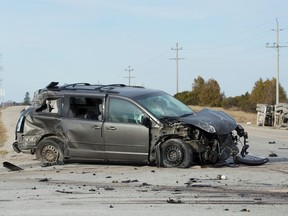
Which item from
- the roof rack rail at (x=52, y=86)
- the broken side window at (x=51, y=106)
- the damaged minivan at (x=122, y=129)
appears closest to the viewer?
the damaged minivan at (x=122, y=129)

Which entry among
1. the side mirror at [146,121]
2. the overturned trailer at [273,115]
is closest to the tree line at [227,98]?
the overturned trailer at [273,115]

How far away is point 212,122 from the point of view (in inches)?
408

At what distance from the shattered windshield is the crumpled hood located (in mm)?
374

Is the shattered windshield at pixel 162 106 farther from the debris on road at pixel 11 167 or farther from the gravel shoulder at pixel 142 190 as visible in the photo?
the debris on road at pixel 11 167

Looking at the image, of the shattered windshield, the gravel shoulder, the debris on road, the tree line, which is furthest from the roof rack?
the tree line

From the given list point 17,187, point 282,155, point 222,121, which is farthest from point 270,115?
point 17,187

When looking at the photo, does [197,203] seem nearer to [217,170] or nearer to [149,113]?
[217,170]

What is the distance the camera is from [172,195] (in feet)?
25.5

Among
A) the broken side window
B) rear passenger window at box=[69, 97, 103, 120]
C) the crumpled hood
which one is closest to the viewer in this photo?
the crumpled hood

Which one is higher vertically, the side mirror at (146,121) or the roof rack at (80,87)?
the roof rack at (80,87)

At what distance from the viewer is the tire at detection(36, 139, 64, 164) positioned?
1147 centimetres

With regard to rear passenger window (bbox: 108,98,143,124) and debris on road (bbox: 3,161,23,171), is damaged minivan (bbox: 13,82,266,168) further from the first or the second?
debris on road (bbox: 3,161,23,171)

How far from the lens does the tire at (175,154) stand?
34.0ft

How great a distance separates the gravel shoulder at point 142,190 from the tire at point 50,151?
30 cm
